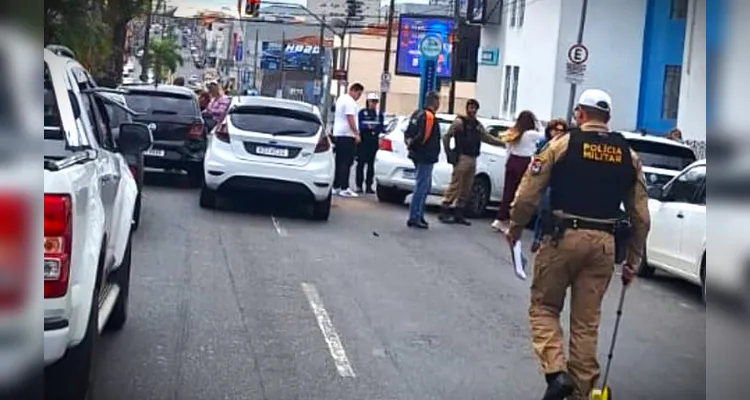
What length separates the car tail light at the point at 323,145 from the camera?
1734 centimetres

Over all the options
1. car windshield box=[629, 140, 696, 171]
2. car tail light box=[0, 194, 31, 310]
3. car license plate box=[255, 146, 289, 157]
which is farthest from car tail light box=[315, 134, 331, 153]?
car tail light box=[0, 194, 31, 310]

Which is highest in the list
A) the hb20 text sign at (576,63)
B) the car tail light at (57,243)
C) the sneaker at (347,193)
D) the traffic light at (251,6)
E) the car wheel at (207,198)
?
the traffic light at (251,6)

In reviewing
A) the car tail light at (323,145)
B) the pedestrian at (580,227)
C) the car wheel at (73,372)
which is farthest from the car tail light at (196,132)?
the car wheel at (73,372)

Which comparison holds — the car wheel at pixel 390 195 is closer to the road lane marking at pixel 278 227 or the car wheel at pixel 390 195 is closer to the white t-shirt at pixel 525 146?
the white t-shirt at pixel 525 146

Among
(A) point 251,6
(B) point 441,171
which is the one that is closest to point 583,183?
(B) point 441,171

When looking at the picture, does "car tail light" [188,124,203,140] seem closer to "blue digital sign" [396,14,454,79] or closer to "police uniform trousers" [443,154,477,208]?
"police uniform trousers" [443,154,477,208]

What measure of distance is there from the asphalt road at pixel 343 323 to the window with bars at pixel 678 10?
1861cm

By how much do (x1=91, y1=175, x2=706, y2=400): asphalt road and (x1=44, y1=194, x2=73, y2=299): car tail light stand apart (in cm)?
240

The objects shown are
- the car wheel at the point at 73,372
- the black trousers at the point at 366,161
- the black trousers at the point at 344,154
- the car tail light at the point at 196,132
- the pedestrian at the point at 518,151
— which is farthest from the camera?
the black trousers at the point at 366,161

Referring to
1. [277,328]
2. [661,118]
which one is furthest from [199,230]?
[661,118]

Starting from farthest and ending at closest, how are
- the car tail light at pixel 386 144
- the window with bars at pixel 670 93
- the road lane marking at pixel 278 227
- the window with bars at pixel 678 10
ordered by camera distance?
the window with bars at pixel 670 93 < the window with bars at pixel 678 10 < the car tail light at pixel 386 144 < the road lane marking at pixel 278 227

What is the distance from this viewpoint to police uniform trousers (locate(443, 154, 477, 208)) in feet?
61.3

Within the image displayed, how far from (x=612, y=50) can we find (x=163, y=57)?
41381mm

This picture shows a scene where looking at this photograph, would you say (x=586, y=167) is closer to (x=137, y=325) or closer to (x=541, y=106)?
(x=137, y=325)
